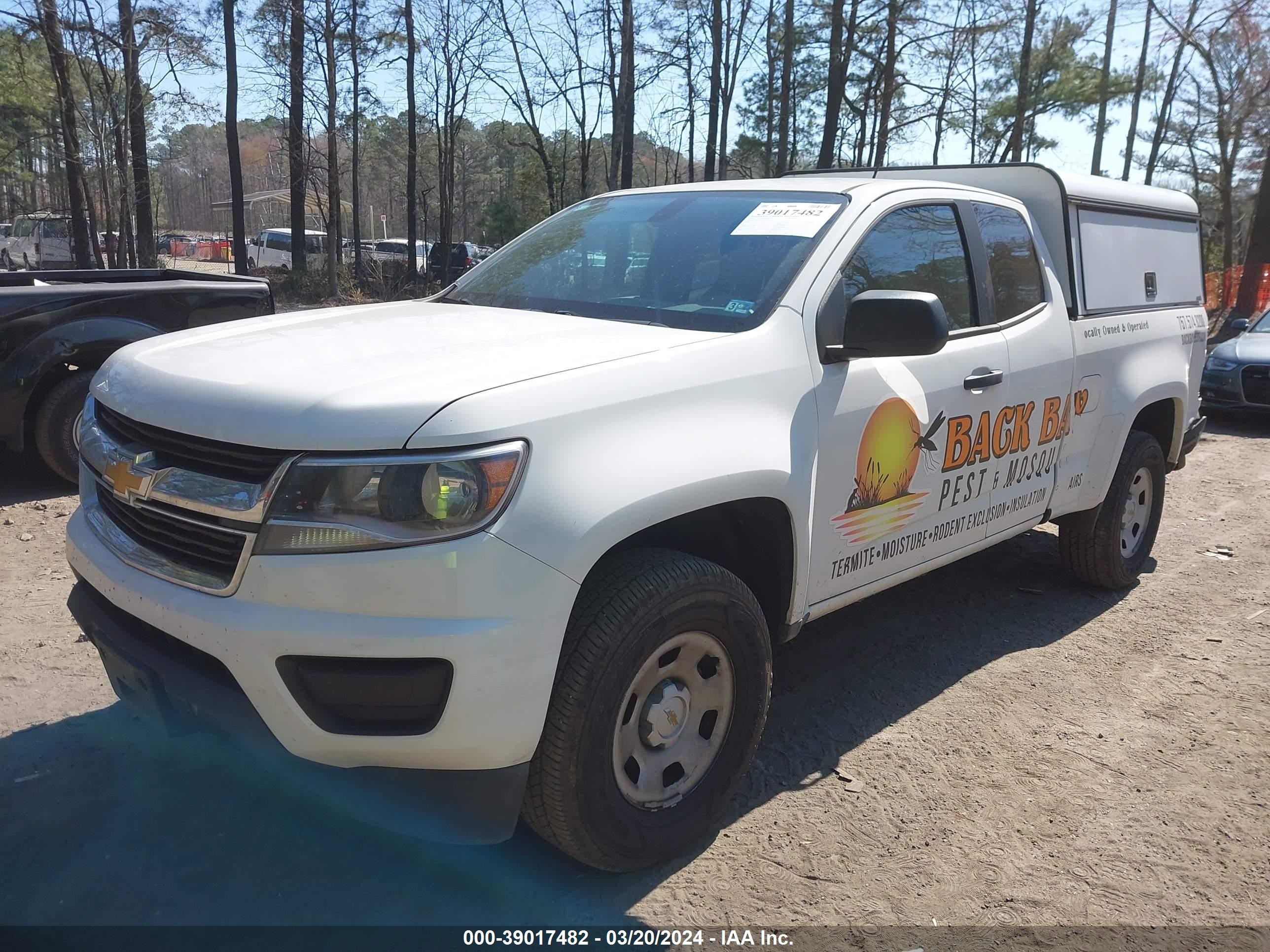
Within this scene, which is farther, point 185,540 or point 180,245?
point 180,245

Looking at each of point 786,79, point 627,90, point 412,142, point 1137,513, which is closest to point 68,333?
point 1137,513

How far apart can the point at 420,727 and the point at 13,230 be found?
3415 cm

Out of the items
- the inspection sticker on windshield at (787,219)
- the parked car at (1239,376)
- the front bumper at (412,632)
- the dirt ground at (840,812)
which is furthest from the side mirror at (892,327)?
the parked car at (1239,376)

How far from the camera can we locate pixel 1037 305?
13.3 ft

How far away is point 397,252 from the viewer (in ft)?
128

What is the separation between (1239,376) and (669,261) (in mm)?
9048

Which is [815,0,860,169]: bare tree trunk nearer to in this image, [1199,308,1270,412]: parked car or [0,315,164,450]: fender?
[1199,308,1270,412]: parked car

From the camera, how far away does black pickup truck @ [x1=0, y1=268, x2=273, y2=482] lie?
551 cm

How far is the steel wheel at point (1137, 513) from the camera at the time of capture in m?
4.95

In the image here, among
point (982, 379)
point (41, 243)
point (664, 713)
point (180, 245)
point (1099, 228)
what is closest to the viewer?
point (664, 713)

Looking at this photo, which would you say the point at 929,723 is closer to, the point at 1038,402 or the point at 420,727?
the point at 1038,402

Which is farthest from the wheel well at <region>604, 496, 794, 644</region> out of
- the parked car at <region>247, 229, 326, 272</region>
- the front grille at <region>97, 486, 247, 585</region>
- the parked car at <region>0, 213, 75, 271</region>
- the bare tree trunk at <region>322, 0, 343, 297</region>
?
the parked car at <region>247, 229, 326, 272</region>

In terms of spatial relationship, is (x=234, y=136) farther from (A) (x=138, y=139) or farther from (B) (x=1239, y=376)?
(B) (x=1239, y=376)

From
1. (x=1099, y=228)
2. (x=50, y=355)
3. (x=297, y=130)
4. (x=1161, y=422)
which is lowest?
(x=1161, y=422)
